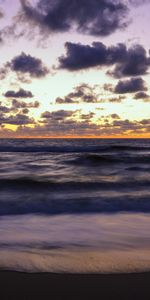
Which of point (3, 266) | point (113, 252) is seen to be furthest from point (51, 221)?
point (3, 266)

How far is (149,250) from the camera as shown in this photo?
211 inches

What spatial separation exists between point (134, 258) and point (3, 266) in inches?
66.1

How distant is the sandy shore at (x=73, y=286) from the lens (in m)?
3.63

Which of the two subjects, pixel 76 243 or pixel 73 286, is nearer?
pixel 73 286

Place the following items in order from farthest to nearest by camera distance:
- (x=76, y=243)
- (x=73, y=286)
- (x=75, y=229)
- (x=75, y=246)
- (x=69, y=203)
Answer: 1. (x=69, y=203)
2. (x=75, y=229)
3. (x=76, y=243)
4. (x=75, y=246)
5. (x=73, y=286)

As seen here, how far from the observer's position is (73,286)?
3.92 m

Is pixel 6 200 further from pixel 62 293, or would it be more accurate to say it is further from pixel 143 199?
pixel 62 293

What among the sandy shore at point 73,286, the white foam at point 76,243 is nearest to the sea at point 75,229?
the white foam at point 76,243

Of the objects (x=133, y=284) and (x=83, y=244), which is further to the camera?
(x=83, y=244)

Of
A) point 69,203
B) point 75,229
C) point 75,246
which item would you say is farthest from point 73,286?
point 69,203

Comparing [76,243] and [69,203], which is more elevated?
[76,243]

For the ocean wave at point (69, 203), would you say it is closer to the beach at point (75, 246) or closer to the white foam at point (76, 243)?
the beach at point (75, 246)

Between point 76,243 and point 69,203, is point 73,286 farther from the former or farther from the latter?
point 69,203

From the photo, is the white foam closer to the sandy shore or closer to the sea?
the sea
